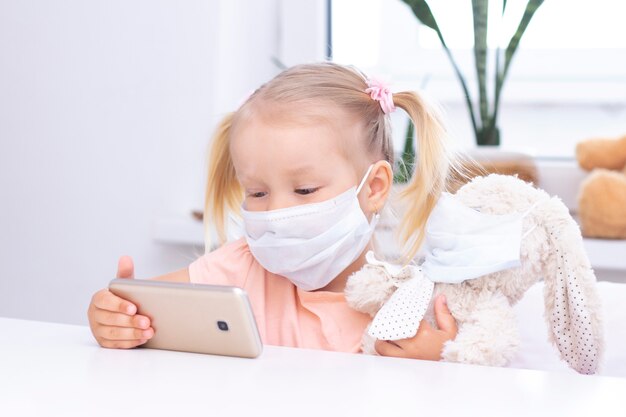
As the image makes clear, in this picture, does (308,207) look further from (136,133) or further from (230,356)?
(136,133)

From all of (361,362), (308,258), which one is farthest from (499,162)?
(361,362)

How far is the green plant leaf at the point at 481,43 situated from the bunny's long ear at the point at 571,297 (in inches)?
37.8

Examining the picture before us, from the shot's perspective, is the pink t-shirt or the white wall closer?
the pink t-shirt

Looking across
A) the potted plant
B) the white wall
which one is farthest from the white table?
the white wall

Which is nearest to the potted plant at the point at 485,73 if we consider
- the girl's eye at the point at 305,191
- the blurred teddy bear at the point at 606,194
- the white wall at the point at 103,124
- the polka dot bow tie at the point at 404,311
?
the blurred teddy bear at the point at 606,194

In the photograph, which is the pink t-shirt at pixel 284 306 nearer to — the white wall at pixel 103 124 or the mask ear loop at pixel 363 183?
the mask ear loop at pixel 363 183

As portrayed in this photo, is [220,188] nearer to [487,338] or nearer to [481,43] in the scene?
[487,338]

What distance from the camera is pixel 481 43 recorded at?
176 cm

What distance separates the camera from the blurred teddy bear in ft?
5.42

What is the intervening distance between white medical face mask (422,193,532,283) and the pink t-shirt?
0.19 meters

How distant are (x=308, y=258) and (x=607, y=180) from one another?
83 cm

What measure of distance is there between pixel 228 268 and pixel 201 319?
1.33ft

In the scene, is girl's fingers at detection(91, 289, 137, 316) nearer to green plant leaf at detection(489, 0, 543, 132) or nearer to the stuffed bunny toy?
the stuffed bunny toy

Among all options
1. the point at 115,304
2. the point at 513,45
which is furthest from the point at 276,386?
the point at 513,45
